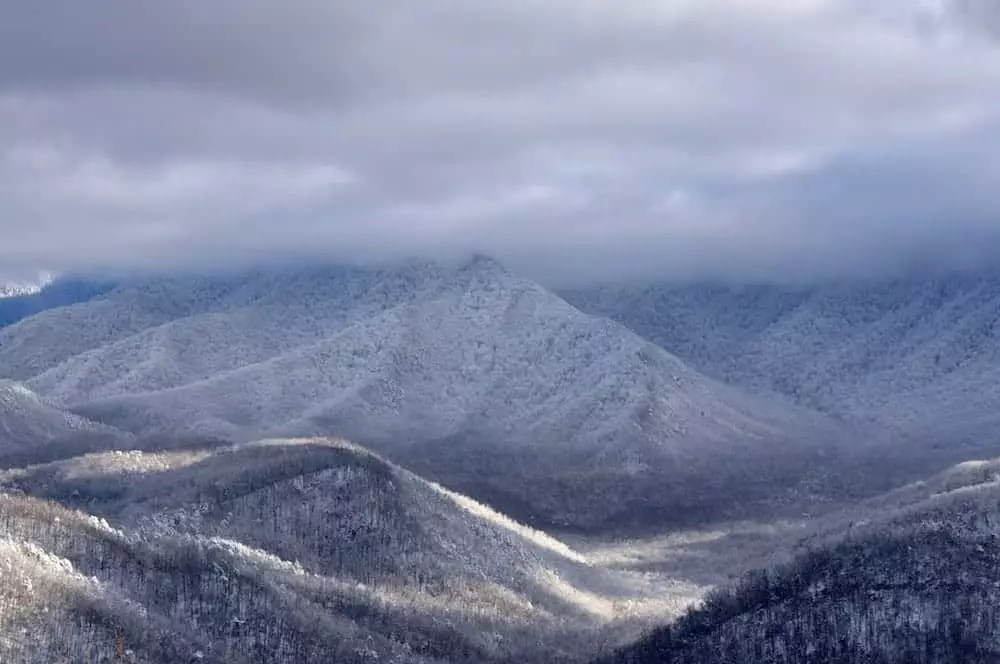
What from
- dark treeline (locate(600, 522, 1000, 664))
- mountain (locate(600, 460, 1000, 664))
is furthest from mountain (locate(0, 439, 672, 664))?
dark treeline (locate(600, 522, 1000, 664))

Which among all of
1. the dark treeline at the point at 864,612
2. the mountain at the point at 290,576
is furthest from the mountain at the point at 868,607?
the mountain at the point at 290,576

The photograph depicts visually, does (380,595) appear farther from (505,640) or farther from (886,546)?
(886,546)

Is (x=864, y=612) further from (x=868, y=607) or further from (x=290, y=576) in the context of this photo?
(x=290, y=576)

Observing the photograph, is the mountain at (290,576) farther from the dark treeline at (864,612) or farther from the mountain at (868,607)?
the dark treeline at (864,612)

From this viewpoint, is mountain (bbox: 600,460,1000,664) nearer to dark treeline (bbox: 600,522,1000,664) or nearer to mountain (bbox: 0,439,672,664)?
dark treeline (bbox: 600,522,1000,664)

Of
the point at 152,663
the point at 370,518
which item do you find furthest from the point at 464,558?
the point at 152,663
